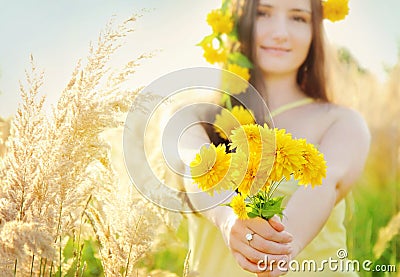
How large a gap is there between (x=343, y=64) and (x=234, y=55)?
1.08 metres

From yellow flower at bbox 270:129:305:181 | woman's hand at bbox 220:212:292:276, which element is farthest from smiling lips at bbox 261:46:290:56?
yellow flower at bbox 270:129:305:181

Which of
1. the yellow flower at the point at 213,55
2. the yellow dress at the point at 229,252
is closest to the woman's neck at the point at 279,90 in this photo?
the yellow flower at the point at 213,55

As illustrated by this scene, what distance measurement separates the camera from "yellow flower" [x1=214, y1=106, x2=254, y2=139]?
1.35m

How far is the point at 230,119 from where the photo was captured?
1416 mm

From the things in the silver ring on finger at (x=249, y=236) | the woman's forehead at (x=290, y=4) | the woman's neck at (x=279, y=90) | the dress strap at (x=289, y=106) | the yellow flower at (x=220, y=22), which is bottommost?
the silver ring on finger at (x=249, y=236)

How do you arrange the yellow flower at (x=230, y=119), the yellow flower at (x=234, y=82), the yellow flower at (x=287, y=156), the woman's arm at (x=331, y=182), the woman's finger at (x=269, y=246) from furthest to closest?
the yellow flower at (x=234, y=82) → the yellow flower at (x=230, y=119) → the woman's arm at (x=331, y=182) → the woman's finger at (x=269, y=246) → the yellow flower at (x=287, y=156)

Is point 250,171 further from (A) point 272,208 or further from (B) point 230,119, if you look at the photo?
(B) point 230,119

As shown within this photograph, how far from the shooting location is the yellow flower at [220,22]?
1568 millimetres

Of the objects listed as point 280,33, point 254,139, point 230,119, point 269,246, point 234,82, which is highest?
point 280,33

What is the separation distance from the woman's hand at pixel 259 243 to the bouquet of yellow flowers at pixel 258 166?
23 mm

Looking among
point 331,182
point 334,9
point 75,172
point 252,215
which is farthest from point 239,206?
point 334,9

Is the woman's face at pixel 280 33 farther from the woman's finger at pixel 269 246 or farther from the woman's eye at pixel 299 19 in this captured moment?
the woman's finger at pixel 269 246

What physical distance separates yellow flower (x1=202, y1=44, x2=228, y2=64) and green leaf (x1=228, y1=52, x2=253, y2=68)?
21mm

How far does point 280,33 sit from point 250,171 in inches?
28.6
